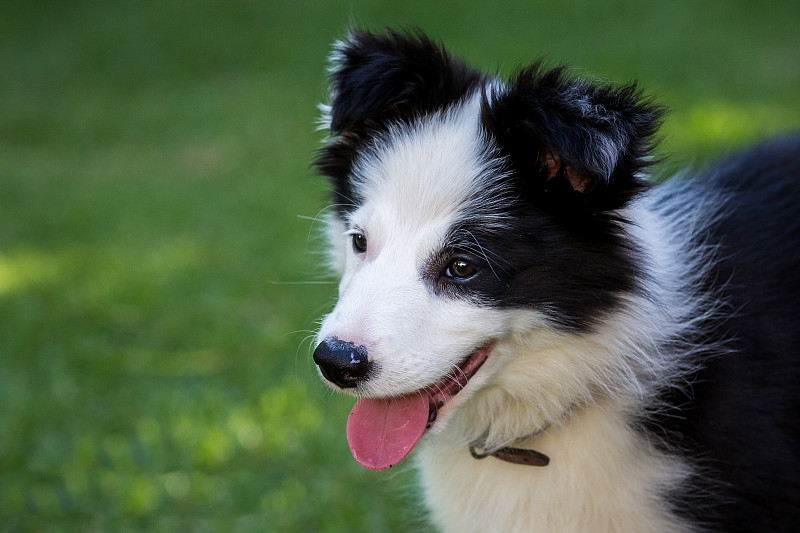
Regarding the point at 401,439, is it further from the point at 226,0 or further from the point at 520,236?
the point at 226,0

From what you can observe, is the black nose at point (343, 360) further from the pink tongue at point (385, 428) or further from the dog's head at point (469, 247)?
the pink tongue at point (385, 428)

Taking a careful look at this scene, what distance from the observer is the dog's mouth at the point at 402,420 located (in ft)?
7.92

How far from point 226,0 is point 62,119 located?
4589 mm

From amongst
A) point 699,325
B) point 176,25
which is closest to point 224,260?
point 699,325

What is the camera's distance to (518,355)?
250cm

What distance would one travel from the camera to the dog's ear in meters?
2.62

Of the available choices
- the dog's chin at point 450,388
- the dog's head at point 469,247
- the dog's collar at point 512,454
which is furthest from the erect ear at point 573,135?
the dog's collar at point 512,454

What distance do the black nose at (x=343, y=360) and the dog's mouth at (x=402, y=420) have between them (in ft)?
0.91

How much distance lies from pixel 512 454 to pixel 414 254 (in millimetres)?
Result: 741

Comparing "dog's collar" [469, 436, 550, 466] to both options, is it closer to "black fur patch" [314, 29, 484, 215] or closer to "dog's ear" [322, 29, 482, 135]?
"black fur patch" [314, 29, 484, 215]

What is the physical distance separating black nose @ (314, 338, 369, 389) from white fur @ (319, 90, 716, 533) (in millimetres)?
77

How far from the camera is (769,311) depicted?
271 centimetres

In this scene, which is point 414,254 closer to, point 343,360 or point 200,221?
point 343,360

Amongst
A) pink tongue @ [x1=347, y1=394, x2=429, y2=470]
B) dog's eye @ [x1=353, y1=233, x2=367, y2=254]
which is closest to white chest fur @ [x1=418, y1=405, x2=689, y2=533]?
pink tongue @ [x1=347, y1=394, x2=429, y2=470]
